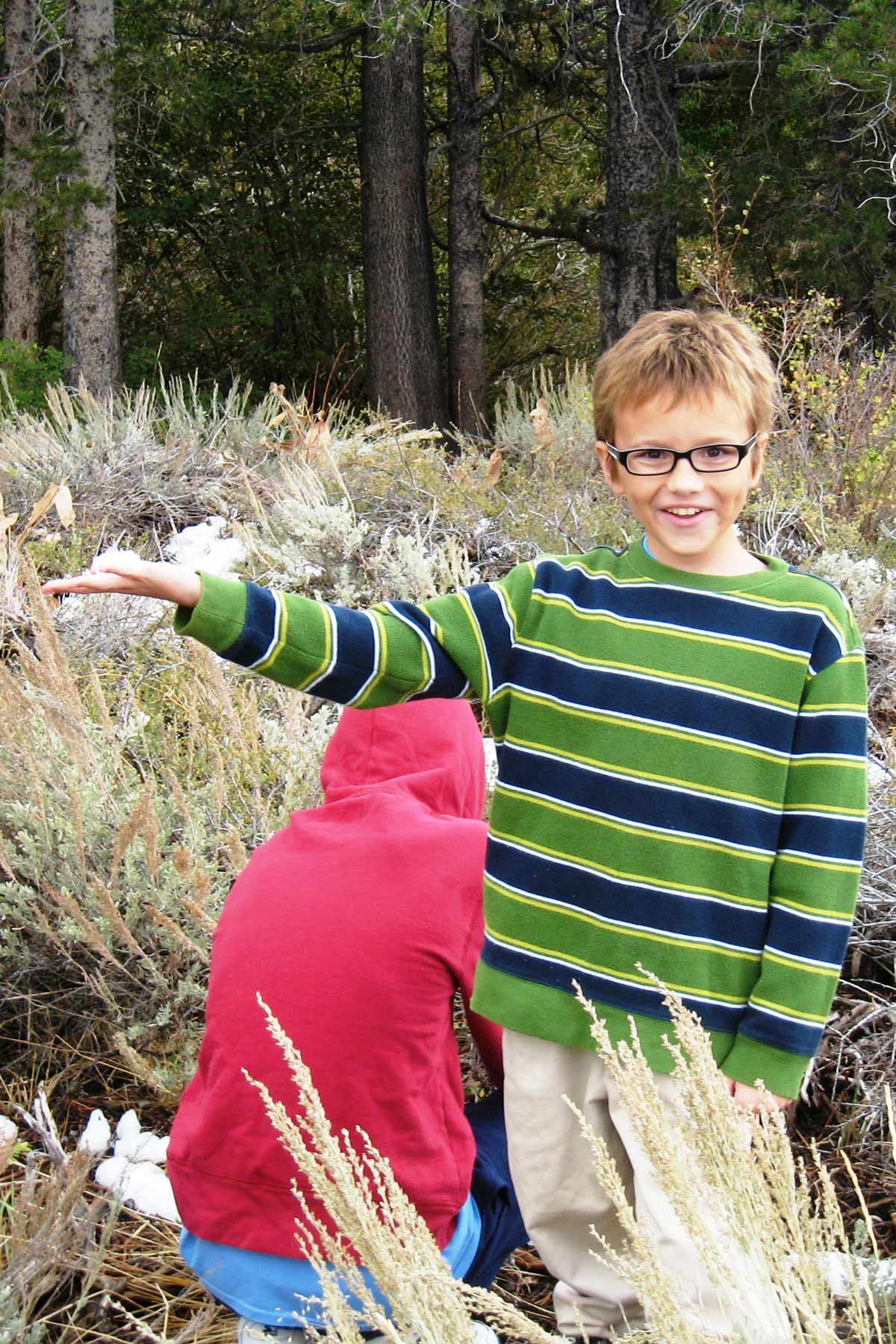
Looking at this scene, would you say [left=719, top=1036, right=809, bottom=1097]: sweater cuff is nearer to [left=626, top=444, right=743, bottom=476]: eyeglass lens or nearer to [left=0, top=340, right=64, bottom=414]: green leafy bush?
[left=626, top=444, right=743, bottom=476]: eyeglass lens

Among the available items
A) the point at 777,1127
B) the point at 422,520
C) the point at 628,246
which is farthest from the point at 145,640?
the point at 628,246

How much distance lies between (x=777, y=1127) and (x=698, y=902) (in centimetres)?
54

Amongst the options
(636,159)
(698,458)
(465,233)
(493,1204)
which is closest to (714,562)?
(698,458)

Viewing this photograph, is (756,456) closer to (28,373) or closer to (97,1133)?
(97,1133)

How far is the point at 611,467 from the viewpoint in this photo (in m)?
1.95

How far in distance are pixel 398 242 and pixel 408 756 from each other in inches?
383

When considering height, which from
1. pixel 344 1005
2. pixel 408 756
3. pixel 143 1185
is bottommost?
pixel 143 1185

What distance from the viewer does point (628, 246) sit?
9.66 m

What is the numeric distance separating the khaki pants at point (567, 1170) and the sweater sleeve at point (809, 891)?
0.73ft

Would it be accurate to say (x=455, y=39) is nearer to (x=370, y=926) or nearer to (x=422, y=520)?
(x=422, y=520)

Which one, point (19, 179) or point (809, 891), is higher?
point (19, 179)

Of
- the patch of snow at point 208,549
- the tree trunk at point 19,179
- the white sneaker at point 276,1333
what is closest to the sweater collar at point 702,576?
the white sneaker at point 276,1333

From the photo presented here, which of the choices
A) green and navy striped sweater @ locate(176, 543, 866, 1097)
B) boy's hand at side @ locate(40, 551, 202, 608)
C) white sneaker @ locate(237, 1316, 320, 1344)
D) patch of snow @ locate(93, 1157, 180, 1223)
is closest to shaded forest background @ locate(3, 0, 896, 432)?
green and navy striped sweater @ locate(176, 543, 866, 1097)

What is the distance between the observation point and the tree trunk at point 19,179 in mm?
10149
